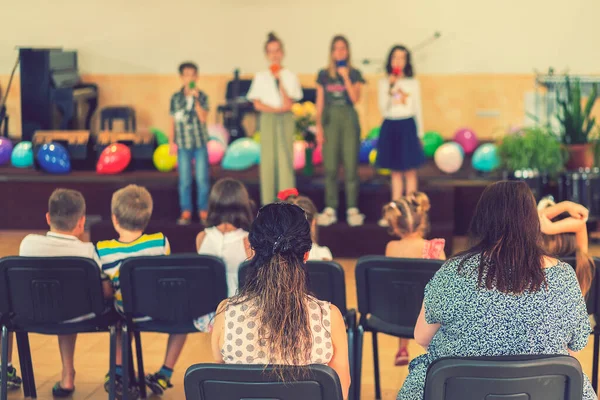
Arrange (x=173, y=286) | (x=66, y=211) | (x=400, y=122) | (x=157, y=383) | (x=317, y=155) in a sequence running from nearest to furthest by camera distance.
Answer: (x=173, y=286) < (x=66, y=211) < (x=157, y=383) < (x=400, y=122) < (x=317, y=155)

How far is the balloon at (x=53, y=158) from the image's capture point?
7684 mm

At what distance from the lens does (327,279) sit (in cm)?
349

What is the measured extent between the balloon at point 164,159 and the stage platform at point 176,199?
11cm

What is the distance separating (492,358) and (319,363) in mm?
443

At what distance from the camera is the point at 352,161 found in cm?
668

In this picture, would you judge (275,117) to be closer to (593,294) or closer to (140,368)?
(140,368)

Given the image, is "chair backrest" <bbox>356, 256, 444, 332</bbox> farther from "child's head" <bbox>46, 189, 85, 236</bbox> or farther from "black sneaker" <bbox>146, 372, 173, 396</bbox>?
"child's head" <bbox>46, 189, 85, 236</bbox>

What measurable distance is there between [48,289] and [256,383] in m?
1.66

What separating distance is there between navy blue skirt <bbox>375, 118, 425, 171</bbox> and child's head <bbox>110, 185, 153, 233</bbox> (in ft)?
9.92

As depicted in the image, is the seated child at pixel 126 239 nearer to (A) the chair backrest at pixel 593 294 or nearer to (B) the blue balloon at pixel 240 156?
(A) the chair backrest at pixel 593 294

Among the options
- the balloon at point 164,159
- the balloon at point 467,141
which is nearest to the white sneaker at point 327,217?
the balloon at point 164,159

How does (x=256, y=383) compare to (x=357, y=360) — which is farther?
(x=357, y=360)

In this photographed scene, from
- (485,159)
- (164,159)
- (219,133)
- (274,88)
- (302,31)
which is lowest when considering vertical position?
(485,159)

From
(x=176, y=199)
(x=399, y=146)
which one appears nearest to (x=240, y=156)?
(x=176, y=199)
